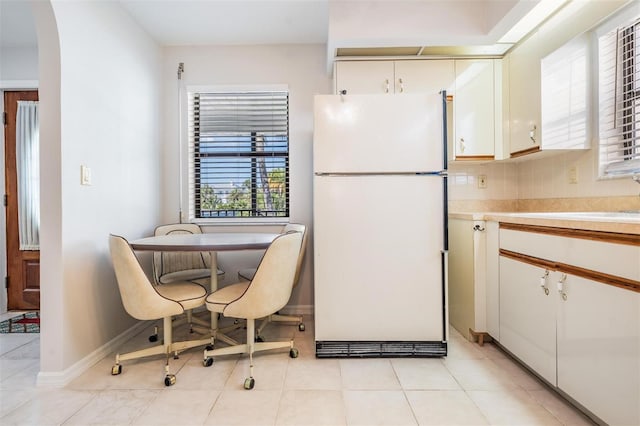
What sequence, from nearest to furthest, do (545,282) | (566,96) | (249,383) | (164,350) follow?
(545,282) → (249,383) → (164,350) → (566,96)

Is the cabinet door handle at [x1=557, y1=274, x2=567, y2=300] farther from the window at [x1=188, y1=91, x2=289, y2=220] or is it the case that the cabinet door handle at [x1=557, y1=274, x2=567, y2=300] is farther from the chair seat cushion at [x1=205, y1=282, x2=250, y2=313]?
the window at [x1=188, y1=91, x2=289, y2=220]

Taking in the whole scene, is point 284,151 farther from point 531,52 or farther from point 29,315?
point 29,315

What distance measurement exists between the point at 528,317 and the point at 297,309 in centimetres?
192

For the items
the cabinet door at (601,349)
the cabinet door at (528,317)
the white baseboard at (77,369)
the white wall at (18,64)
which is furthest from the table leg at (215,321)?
the white wall at (18,64)

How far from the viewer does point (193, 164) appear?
10.4 ft

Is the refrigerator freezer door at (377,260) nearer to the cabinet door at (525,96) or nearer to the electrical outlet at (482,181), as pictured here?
the cabinet door at (525,96)

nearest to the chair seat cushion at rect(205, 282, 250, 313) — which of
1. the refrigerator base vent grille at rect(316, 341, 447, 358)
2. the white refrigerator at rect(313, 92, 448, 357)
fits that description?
the white refrigerator at rect(313, 92, 448, 357)

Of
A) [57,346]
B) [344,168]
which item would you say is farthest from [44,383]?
[344,168]

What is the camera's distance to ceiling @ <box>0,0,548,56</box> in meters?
2.32

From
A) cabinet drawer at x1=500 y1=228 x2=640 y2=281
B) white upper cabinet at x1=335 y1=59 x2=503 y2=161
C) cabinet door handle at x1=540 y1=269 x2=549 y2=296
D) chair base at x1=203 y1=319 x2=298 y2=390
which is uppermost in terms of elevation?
white upper cabinet at x1=335 y1=59 x2=503 y2=161

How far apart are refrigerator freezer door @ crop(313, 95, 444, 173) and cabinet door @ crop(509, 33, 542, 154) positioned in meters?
0.83

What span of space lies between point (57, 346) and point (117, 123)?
154 centimetres

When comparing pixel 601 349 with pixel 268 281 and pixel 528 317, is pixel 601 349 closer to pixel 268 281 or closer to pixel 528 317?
pixel 528 317

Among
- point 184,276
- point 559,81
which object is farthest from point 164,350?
point 559,81
